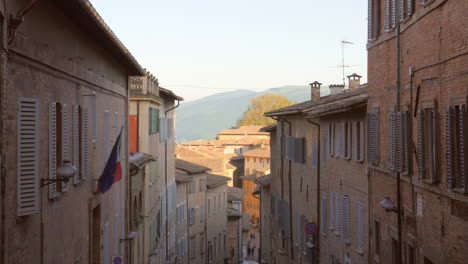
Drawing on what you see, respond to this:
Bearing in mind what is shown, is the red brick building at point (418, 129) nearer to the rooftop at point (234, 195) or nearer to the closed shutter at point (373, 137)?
the closed shutter at point (373, 137)

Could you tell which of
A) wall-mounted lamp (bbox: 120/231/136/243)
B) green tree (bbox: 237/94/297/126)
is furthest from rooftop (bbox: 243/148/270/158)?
wall-mounted lamp (bbox: 120/231/136/243)

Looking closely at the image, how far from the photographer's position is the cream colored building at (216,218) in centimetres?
5741

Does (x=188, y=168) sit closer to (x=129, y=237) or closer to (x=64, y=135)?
(x=129, y=237)

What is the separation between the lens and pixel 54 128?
1191 centimetres

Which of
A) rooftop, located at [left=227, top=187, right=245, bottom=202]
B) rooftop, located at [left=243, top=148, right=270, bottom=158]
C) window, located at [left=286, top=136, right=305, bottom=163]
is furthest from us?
rooftop, located at [left=243, top=148, right=270, bottom=158]

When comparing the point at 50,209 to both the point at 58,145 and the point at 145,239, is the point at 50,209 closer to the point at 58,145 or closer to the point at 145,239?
the point at 58,145

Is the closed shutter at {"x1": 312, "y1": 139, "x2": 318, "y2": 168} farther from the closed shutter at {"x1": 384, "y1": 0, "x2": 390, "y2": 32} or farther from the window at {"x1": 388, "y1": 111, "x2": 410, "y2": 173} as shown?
the closed shutter at {"x1": 384, "y1": 0, "x2": 390, "y2": 32}

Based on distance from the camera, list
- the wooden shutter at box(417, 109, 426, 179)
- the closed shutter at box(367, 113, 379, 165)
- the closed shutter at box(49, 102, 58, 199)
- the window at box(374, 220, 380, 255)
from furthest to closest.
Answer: the window at box(374, 220, 380, 255), the closed shutter at box(367, 113, 379, 165), the wooden shutter at box(417, 109, 426, 179), the closed shutter at box(49, 102, 58, 199)

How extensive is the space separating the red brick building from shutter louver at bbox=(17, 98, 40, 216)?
6.00 m

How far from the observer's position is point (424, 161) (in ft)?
45.5

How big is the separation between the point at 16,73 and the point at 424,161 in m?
7.66

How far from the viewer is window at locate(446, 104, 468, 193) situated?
438 inches

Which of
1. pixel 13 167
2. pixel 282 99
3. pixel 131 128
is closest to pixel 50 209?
pixel 13 167

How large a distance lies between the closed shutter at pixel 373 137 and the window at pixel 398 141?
1484 millimetres
